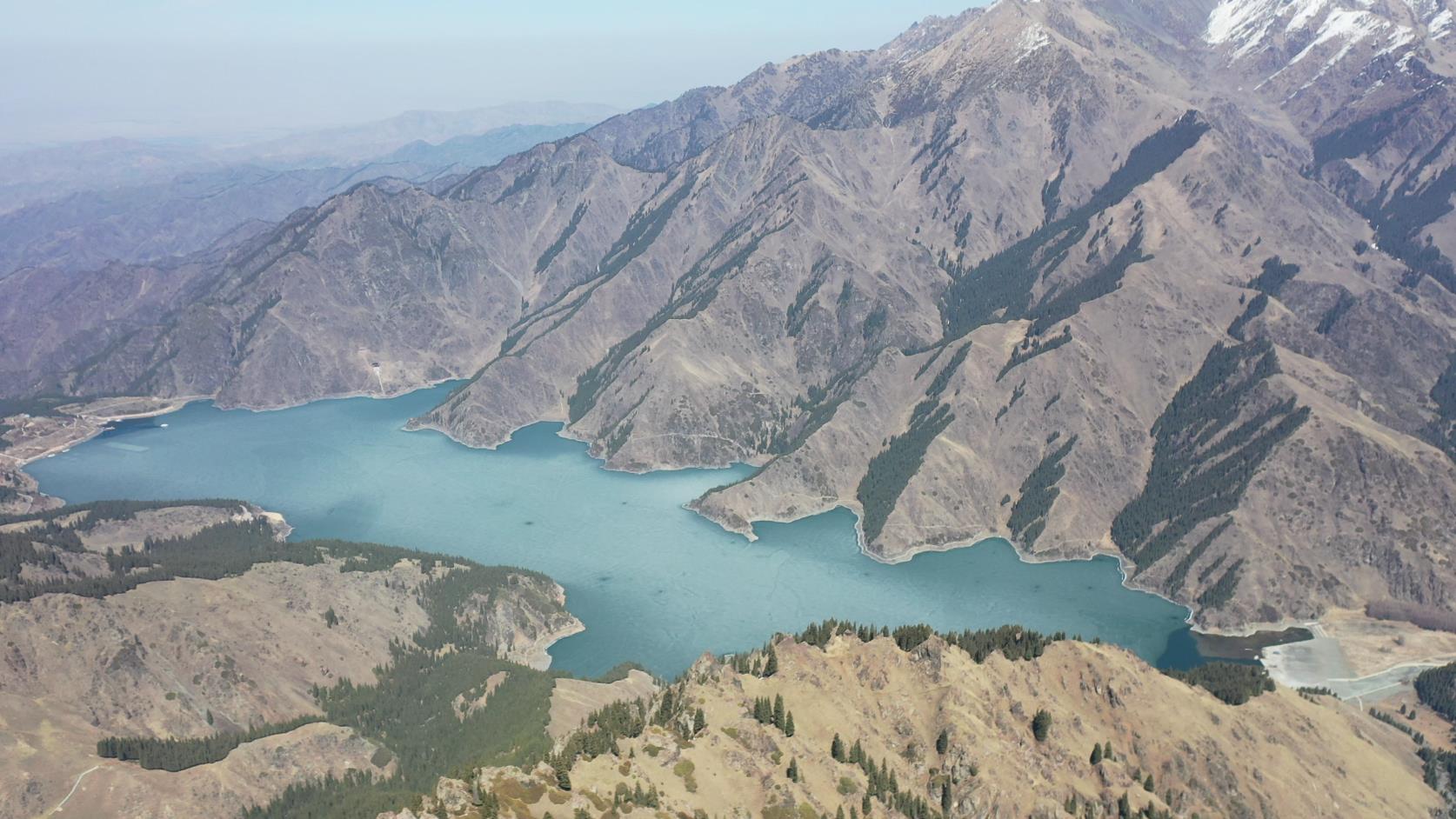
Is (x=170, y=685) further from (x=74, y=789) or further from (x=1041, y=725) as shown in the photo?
(x=1041, y=725)

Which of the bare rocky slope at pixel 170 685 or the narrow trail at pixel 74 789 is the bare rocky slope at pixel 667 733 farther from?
the bare rocky slope at pixel 170 685

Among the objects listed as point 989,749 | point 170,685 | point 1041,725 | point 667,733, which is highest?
point 667,733

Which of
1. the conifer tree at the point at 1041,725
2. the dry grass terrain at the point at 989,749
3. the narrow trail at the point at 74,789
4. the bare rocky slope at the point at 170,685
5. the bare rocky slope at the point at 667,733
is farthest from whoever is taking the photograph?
the bare rocky slope at the point at 170,685

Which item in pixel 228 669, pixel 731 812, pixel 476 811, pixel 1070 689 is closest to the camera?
pixel 476 811

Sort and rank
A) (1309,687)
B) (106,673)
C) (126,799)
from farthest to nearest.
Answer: (1309,687)
(106,673)
(126,799)

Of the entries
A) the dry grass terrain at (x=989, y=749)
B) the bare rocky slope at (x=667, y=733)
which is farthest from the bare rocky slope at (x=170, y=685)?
the dry grass terrain at (x=989, y=749)

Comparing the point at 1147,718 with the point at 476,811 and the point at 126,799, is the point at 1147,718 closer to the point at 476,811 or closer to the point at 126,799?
the point at 476,811

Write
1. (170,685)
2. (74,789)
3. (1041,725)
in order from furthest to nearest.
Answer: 1. (170,685)
2. (74,789)
3. (1041,725)

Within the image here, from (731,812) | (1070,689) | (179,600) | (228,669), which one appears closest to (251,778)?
(228,669)

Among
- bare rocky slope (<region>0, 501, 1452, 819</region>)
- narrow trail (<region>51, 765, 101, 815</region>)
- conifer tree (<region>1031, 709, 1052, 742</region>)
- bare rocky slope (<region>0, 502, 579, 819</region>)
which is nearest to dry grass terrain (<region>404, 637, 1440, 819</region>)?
bare rocky slope (<region>0, 501, 1452, 819</region>)

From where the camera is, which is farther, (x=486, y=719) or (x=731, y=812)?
(x=486, y=719)

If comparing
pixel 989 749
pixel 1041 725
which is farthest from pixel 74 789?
pixel 1041 725
